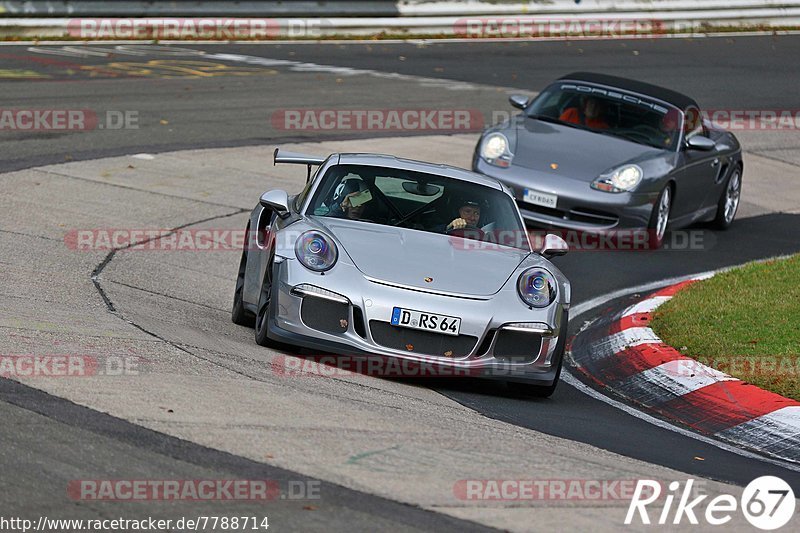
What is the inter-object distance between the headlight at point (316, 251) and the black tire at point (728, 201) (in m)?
7.75

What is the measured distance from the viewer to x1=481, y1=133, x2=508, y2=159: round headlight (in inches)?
511

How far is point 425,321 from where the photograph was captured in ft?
24.3

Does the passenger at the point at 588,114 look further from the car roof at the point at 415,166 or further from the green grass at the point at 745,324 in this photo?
the car roof at the point at 415,166

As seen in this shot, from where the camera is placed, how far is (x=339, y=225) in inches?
324

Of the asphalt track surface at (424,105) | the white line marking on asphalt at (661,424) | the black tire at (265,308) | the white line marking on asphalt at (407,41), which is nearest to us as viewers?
the asphalt track surface at (424,105)

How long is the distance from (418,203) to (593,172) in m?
4.38

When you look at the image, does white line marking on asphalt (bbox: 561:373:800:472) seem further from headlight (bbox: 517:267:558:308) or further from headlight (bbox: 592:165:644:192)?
headlight (bbox: 592:165:644:192)

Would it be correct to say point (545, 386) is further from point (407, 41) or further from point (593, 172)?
point (407, 41)

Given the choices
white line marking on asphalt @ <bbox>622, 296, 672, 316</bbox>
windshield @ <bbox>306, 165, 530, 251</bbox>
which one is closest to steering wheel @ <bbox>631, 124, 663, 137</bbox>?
white line marking on asphalt @ <bbox>622, 296, 672, 316</bbox>

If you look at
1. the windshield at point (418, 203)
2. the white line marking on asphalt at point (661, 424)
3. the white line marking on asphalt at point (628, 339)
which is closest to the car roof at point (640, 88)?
the white line marking on asphalt at point (628, 339)

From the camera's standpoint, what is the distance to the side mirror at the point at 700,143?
44.4 feet

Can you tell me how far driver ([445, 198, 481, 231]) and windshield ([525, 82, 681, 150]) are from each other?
5.17m

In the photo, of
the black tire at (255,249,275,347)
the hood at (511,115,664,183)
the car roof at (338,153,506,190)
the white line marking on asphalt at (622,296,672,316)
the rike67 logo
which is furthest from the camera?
the hood at (511,115,664,183)

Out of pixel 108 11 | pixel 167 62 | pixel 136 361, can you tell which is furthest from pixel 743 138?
pixel 136 361
